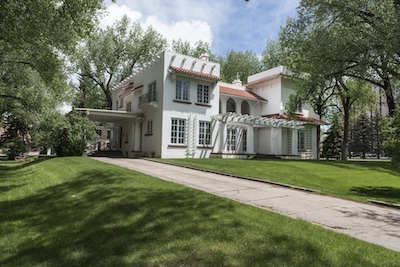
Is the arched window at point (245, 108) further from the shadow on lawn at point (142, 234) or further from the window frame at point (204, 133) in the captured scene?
the shadow on lawn at point (142, 234)

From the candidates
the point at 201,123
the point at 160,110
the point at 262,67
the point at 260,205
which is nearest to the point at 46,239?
the point at 260,205

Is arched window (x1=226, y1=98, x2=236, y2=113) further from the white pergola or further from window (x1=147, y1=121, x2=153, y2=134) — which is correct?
window (x1=147, y1=121, x2=153, y2=134)

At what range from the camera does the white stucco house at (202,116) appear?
2164 centimetres

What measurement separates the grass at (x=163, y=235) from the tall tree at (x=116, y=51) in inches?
1216

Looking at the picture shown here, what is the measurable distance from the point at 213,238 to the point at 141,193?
3170 millimetres

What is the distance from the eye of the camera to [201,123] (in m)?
23.0

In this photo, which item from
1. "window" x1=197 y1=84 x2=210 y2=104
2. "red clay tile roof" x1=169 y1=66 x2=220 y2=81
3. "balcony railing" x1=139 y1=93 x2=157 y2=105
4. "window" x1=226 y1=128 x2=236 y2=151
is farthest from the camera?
"window" x1=226 y1=128 x2=236 y2=151

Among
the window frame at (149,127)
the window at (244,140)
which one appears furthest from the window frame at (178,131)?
the window at (244,140)

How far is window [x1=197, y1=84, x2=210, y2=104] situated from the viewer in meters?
23.0

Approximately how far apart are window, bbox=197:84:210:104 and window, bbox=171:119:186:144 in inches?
98.3

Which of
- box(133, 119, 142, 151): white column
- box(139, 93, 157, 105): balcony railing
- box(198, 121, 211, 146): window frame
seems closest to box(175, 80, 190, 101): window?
box(139, 93, 157, 105): balcony railing

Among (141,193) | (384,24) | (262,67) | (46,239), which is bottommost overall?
(46,239)

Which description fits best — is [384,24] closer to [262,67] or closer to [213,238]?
[213,238]

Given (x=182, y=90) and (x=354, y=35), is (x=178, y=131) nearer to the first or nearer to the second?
(x=182, y=90)
